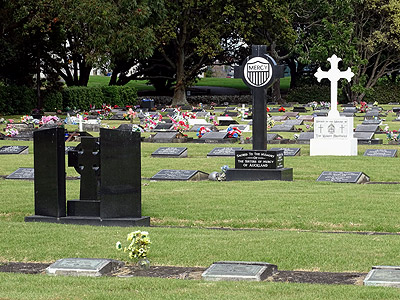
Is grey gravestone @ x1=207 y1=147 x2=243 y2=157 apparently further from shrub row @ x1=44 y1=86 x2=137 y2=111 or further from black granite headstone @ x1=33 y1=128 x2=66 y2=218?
shrub row @ x1=44 y1=86 x2=137 y2=111

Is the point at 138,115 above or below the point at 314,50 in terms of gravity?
below

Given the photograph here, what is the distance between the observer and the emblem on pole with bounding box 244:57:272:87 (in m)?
18.0

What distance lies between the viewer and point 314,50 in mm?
56688

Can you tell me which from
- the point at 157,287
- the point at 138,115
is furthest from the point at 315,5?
the point at 157,287

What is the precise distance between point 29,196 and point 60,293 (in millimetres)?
7588

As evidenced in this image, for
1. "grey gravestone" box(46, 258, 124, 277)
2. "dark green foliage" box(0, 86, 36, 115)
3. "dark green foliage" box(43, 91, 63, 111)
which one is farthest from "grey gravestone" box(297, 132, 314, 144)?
"dark green foliage" box(43, 91, 63, 111)

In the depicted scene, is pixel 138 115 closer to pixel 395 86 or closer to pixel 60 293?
pixel 395 86

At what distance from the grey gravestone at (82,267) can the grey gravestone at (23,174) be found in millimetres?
9301

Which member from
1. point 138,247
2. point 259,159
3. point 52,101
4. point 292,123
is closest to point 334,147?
point 259,159

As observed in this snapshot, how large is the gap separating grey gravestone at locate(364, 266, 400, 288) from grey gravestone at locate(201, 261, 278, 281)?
0.97 meters

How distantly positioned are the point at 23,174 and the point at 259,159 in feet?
15.9

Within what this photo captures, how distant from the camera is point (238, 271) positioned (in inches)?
329

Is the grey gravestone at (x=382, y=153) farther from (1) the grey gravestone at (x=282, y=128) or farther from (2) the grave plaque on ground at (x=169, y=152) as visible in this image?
(1) the grey gravestone at (x=282, y=128)

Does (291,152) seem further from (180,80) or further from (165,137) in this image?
(180,80)
